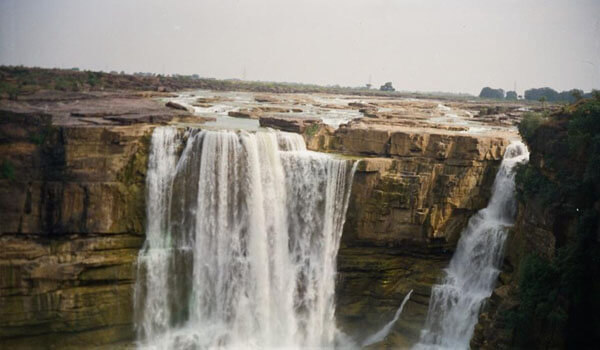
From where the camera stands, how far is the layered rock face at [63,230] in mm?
19406

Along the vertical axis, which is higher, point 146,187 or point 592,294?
point 146,187

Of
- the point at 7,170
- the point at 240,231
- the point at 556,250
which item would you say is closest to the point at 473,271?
the point at 556,250

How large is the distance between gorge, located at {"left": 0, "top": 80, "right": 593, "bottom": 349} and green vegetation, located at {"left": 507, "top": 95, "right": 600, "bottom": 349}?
1248mm

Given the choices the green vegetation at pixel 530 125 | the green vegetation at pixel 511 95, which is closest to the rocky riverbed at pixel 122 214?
the green vegetation at pixel 530 125

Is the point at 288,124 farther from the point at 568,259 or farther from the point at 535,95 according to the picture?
the point at 535,95

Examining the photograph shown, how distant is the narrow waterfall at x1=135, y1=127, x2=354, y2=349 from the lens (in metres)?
21.0

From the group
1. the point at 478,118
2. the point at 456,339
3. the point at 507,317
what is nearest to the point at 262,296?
the point at 456,339

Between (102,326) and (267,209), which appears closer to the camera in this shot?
(102,326)

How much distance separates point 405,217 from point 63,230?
13.3 meters

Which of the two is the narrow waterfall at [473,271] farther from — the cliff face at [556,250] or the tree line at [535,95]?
the tree line at [535,95]

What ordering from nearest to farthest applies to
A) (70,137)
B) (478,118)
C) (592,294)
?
(592,294) < (70,137) < (478,118)

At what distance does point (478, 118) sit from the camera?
36938mm

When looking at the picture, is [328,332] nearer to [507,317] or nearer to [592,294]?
[507,317]

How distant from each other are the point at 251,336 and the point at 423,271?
25.2ft
